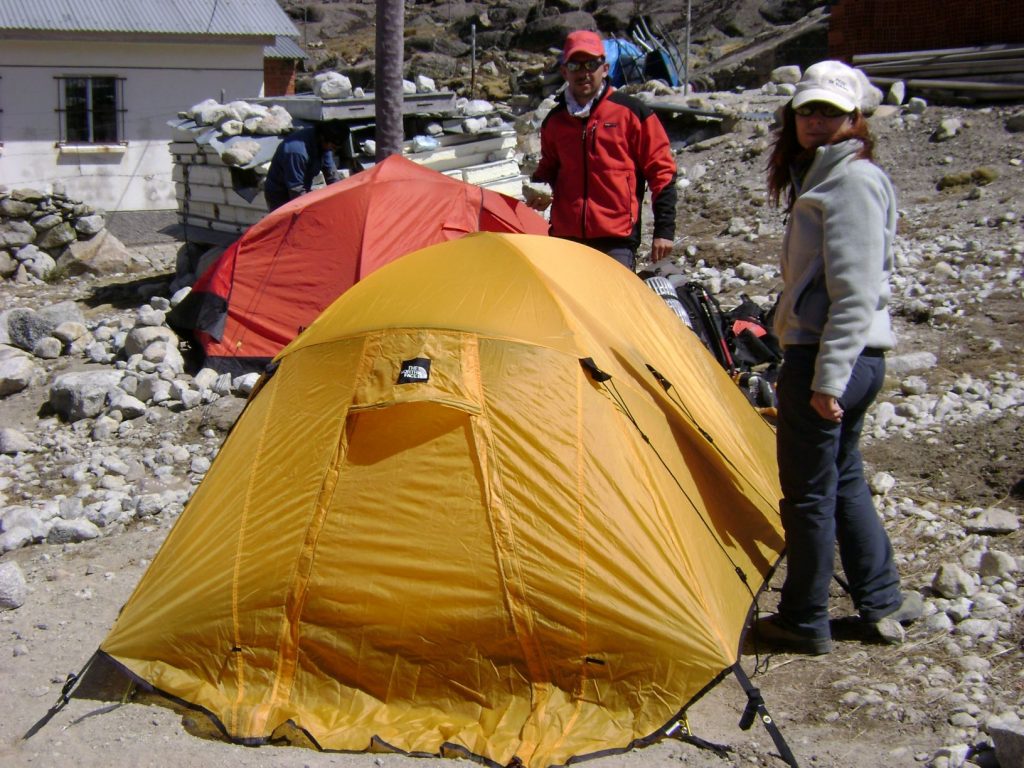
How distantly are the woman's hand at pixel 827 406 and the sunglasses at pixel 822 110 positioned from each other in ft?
2.93

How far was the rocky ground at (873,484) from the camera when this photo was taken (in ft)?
11.3

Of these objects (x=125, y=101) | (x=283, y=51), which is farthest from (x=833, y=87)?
(x=283, y=51)

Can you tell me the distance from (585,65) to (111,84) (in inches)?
560

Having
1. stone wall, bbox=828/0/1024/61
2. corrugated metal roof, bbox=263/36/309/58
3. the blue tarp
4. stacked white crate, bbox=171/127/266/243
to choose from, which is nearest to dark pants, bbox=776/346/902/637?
stacked white crate, bbox=171/127/266/243

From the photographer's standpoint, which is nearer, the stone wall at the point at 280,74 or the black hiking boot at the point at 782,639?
the black hiking boot at the point at 782,639

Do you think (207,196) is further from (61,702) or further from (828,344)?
(828,344)

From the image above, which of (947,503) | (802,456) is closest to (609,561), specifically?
(802,456)

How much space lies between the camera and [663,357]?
4562 mm

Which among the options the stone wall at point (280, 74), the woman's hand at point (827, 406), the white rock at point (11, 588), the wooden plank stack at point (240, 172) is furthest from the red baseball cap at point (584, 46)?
the stone wall at point (280, 74)

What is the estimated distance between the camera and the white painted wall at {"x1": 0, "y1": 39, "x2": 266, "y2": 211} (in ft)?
56.3

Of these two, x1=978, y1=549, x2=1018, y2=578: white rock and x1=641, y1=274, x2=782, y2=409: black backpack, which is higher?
x1=641, y1=274, x2=782, y2=409: black backpack

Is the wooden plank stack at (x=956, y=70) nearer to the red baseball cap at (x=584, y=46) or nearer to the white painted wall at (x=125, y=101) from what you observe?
the red baseball cap at (x=584, y=46)

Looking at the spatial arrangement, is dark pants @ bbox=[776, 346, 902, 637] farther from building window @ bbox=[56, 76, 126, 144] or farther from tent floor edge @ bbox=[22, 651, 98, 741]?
building window @ bbox=[56, 76, 126, 144]

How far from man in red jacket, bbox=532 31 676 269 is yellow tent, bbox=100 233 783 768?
1.57 meters
